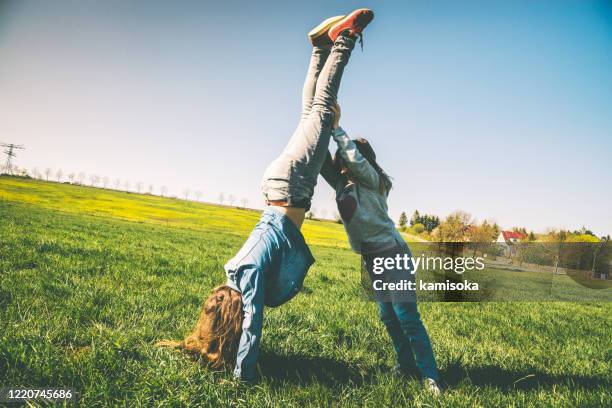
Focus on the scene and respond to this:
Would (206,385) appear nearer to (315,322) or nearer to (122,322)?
(122,322)

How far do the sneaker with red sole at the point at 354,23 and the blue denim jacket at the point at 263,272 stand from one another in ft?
5.28

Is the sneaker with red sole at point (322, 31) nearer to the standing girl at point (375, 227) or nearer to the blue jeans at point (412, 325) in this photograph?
the standing girl at point (375, 227)

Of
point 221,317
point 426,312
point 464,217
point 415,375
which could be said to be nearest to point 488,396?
point 415,375

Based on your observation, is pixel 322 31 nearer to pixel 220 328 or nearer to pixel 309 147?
pixel 309 147

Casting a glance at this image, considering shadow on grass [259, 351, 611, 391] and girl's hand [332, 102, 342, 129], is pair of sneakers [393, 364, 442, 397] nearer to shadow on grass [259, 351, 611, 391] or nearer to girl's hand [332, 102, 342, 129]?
shadow on grass [259, 351, 611, 391]

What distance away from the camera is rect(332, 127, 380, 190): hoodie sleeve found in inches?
113

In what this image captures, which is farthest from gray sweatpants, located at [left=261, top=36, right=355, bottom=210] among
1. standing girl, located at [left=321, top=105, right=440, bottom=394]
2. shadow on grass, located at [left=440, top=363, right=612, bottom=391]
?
shadow on grass, located at [left=440, top=363, right=612, bottom=391]

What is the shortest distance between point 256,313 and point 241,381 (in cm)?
63

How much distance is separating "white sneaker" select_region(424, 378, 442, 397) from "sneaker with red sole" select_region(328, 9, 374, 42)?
3.02 metres

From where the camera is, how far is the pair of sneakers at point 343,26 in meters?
2.78

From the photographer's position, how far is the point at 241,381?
2.68m

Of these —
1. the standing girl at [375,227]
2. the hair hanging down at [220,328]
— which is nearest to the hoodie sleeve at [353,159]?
the standing girl at [375,227]

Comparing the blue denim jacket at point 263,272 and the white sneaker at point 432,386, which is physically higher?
the blue denim jacket at point 263,272

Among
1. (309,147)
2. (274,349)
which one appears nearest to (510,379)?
(274,349)
